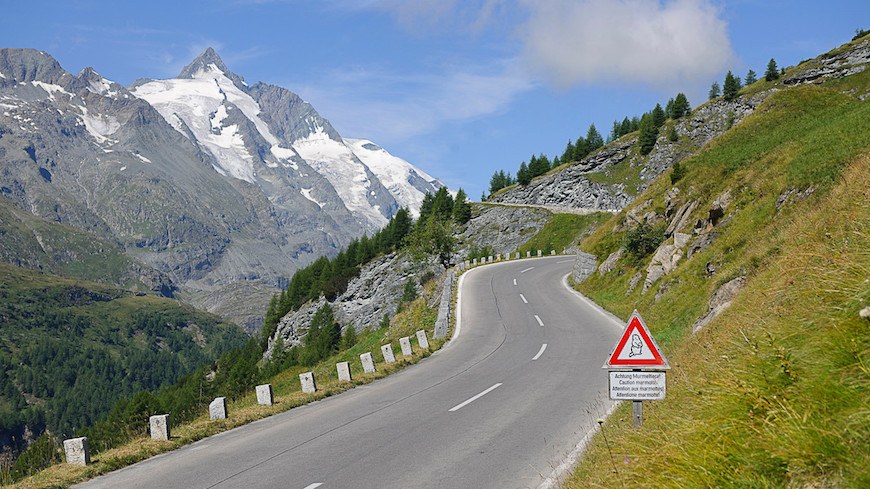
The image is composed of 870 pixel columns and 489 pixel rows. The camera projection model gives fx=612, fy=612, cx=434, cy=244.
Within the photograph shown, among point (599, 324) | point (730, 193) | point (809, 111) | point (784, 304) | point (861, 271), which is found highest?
point (809, 111)

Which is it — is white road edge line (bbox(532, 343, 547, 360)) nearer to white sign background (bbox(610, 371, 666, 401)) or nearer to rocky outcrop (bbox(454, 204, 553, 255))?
white sign background (bbox(610, 371, 666, 401))

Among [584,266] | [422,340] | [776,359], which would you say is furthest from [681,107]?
[776,359]

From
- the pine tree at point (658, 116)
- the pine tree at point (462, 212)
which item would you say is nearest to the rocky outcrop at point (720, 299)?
the pine tree at point (462, 212)

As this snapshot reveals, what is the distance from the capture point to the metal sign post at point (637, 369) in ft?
23.6

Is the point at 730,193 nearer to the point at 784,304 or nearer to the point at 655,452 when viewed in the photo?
the point at 784,304

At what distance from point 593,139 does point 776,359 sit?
4179 inches

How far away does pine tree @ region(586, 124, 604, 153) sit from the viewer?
106m

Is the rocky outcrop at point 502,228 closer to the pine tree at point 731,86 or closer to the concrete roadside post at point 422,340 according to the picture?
the pine tree at point 731,86

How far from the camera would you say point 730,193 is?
2319 cm

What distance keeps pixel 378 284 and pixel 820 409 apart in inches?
3376

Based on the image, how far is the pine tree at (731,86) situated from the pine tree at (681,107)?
7.37 m

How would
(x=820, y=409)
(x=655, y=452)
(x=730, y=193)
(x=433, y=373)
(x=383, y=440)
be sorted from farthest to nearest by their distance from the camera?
(x=730, y=193), (x=433, y=373), (x=383, y=440), (x=655, y=452), (x=820, y=409)

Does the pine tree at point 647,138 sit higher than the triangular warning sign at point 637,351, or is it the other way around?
the pine tree at point 647,138

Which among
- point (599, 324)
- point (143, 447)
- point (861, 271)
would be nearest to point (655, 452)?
point (861, 271)
